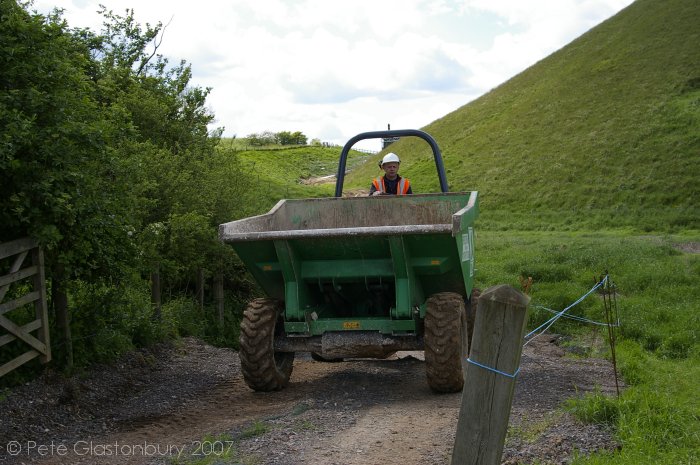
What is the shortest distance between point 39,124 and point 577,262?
37.4 ft

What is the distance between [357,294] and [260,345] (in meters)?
1.26

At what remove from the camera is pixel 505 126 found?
46469 millimetres

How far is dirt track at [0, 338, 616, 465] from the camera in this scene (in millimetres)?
5852

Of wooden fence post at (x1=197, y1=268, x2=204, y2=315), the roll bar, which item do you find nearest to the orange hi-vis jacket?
the roll bar

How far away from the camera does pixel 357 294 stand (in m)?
8.77

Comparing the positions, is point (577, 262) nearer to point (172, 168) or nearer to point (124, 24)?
point (172, 168)

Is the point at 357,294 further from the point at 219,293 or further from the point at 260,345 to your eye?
the point at 219,293

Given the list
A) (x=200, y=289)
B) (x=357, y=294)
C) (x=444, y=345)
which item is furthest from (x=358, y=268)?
(x=200, y=289)

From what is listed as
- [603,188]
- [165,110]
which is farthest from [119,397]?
[603,188]

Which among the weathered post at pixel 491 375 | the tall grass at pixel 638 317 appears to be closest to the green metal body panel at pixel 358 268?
the tall grass at pixel 638 317

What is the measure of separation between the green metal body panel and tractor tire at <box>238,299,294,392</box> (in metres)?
0.18

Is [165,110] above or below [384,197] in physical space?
above

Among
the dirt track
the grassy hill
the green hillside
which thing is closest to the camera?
the dirt track

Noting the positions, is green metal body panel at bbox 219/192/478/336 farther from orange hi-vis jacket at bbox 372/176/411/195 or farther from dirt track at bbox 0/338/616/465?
orange hi-vis jacket at bbox 372/176/411/195
